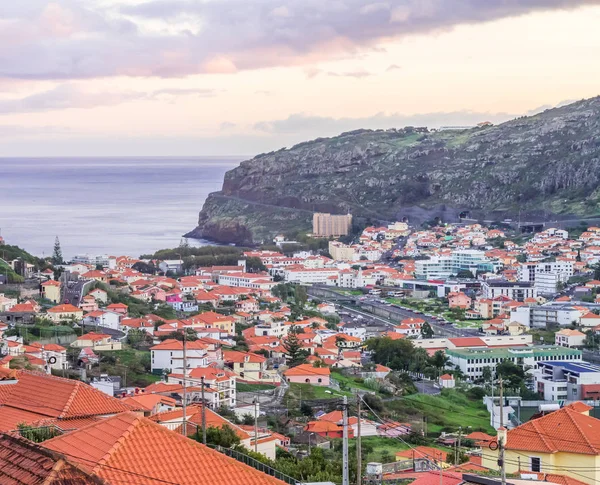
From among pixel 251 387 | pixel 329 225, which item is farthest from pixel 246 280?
pixel 329 225

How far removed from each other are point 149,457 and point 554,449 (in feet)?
20.1

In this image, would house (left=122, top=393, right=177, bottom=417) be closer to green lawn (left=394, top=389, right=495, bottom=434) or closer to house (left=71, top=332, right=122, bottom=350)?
green lawn (left=394, top=389, right=495, bottom=434)

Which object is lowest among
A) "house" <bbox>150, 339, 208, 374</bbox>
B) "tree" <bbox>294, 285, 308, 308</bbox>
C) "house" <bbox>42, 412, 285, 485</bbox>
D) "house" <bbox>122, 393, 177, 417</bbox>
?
"tree" <bbox>294, 285, 308, 308</bbox>

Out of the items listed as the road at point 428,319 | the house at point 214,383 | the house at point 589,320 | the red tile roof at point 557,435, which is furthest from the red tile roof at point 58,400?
the house at point 589,320

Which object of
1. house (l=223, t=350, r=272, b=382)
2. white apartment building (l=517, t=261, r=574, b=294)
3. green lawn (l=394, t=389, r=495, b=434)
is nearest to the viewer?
green lawn (l=394, t=389, r=495, b=434)

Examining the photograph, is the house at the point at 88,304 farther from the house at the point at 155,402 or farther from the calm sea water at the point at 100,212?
the calm sea water at the point at 100,212

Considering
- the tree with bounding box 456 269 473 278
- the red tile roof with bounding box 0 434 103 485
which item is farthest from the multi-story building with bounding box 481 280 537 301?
the red tile roof with bounding box 0 434 103 485

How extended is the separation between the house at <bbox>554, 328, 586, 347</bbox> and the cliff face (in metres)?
36.8

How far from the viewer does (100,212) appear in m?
→ 121

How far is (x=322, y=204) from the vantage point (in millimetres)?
92875

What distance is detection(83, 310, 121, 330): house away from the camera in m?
32.1

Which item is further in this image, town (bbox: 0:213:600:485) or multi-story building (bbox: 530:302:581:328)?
multi-story building (bbox: 530:302:581:328)

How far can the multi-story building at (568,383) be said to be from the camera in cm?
2795

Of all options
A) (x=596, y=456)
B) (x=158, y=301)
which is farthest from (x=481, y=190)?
(x=596, y=456)
